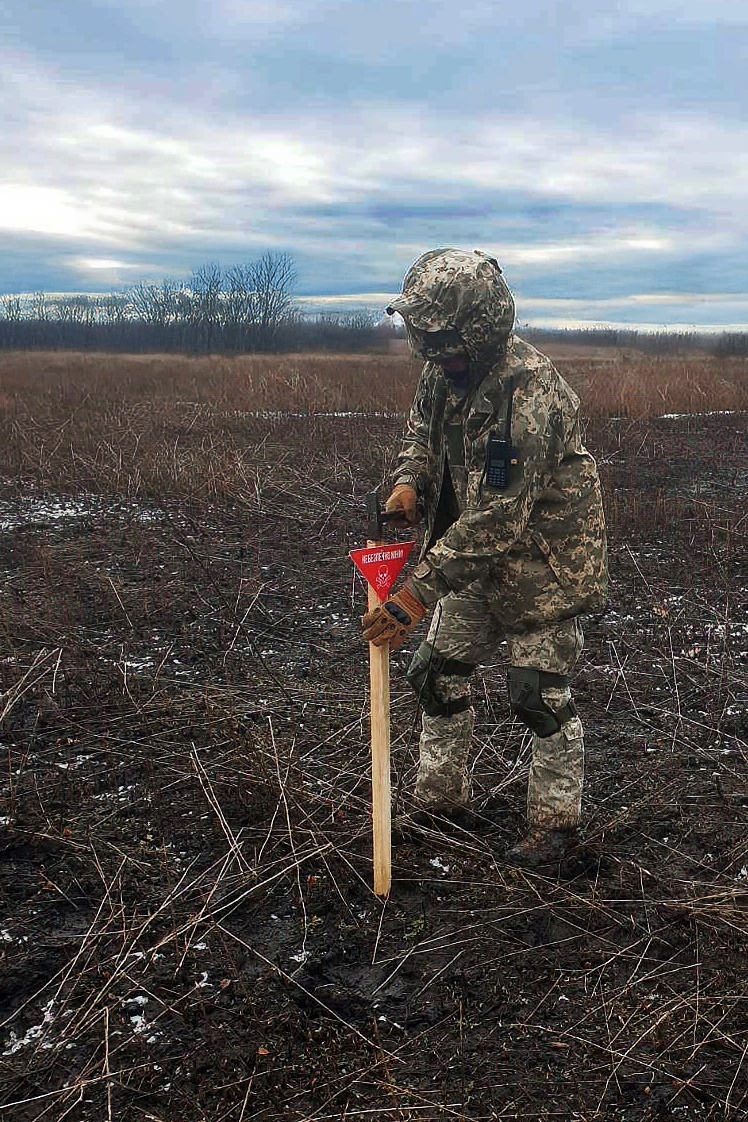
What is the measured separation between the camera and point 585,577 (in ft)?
9.17

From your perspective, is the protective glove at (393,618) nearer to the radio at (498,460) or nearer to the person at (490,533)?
the person at (490,533)

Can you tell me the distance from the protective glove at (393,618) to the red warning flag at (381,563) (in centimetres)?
5

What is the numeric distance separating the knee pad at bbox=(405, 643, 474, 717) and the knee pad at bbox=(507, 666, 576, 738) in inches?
8.3

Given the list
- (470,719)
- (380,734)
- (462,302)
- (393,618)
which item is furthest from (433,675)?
(462,302)

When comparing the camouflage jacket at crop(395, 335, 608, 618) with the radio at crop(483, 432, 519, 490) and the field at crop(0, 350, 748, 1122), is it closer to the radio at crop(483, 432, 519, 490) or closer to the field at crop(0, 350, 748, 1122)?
the radio at crop(483, 432, 519, 490)

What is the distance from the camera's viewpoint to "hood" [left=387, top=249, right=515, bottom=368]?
2553mm

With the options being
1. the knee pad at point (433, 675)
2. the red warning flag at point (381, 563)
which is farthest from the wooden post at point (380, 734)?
the knee pad at point (433, 675)

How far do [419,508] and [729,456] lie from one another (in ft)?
29.2

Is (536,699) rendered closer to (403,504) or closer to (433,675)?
(433,675)

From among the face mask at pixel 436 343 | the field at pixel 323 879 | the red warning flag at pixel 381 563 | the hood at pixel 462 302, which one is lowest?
the field at pixel 323 879

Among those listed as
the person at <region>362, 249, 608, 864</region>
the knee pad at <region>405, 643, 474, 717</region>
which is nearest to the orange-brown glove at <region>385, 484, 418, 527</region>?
→ the person at <region>362, 249, 608, 864</region>

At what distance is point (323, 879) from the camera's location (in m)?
2.88

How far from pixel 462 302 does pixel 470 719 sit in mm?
1425

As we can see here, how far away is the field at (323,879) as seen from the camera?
2133 mm
